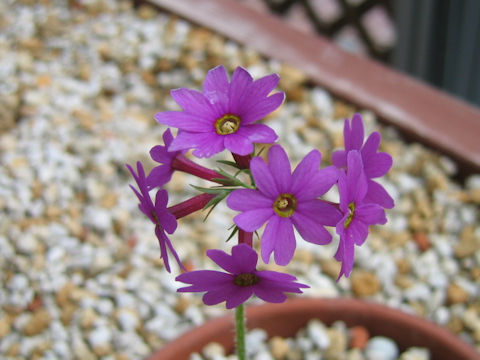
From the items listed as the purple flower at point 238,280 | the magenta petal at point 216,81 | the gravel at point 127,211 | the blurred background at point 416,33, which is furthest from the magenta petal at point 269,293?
the blurred background at point 416,33

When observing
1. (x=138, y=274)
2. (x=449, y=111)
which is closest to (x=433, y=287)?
(x=449, y=111)

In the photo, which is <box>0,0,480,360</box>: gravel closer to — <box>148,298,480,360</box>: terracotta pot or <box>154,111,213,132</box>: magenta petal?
<box>148,298,480,360</box>: terracotta pot

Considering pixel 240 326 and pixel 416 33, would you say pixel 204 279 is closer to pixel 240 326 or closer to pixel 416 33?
pixel 240 326

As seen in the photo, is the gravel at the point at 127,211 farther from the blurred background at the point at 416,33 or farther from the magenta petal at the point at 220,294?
the magenta petal at the point at 220,294

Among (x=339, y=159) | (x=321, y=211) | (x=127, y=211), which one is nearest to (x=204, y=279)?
(x=321, y=211)

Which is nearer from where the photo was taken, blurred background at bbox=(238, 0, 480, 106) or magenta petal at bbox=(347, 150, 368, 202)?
magenta petal at bbox=(347, 150, 368, 202)

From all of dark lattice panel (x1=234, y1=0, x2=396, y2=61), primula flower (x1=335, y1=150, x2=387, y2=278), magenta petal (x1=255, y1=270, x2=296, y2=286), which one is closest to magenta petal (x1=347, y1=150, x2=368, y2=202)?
primula flower (x1=335, y1=150, x2=387, y2=278)
